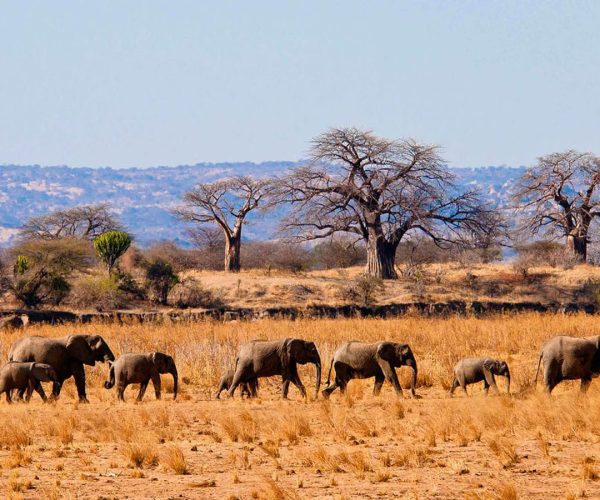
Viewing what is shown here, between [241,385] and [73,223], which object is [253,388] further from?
[73,223]

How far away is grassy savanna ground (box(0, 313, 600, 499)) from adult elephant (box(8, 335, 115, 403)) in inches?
17.5

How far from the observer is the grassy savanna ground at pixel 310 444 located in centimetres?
1145

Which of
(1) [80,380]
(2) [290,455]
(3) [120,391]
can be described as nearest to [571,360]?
(2) [290,455]

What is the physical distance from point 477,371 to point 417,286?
100.0ft

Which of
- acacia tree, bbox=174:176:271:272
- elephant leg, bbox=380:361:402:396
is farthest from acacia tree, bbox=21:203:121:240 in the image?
elephant leg, bbox=380:361:402:396

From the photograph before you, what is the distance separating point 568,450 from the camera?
518 inches

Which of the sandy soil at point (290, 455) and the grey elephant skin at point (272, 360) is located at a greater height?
the grey elephant skin at point (272, 360)

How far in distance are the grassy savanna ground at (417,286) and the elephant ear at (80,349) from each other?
85.3 ft

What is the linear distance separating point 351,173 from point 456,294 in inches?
305

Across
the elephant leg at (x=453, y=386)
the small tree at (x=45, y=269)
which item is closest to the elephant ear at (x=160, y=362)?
the elephant leg at (x=453, y=386)

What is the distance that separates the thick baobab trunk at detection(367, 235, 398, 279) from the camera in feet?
171

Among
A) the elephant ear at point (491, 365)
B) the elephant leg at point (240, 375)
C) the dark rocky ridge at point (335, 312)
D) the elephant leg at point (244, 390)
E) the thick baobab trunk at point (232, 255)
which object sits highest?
the thick baobab trunk at point (232, 255)

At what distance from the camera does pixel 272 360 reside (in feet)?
61.4

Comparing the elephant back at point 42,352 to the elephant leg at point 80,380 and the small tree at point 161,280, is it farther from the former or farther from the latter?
the small tree at point 161,280
